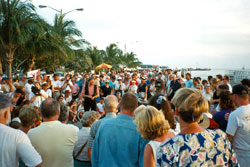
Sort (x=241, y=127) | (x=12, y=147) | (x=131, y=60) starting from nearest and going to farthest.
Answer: (x=12, y=147)
(x=241, y=127)
(x=131, y=60)

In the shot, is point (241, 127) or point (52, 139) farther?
point (241, 127)

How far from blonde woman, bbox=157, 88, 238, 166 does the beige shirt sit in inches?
56.0

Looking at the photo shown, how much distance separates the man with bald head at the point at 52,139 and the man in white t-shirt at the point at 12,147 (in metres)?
0.51

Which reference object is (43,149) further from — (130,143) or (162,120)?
(162,120)

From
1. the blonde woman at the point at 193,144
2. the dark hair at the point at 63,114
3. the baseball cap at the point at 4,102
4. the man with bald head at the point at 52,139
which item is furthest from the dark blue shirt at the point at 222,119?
the baseball cap at the point at 4,102

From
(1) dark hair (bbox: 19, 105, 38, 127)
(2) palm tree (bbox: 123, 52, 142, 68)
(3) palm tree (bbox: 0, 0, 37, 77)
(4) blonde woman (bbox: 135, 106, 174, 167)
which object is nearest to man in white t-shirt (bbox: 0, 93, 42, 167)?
(4) blonde woman (bbox: 135, 106, 174, 167)

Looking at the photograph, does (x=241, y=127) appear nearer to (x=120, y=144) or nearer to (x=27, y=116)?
(x=120, y=144)

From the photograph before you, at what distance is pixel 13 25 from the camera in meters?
17.4

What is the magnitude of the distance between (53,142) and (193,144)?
1721mm

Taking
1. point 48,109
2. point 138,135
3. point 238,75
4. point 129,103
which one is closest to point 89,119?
point 48,109

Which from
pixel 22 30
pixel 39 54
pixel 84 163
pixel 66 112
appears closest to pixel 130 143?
pixel 84 163

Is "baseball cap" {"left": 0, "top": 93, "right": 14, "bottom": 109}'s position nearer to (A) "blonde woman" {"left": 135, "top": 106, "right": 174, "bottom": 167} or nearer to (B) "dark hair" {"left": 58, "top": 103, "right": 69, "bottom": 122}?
(A) "blonde woman" {"left": 135, "top": 106, "right": 174, "bottom": 167}

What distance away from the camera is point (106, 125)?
8.87 feet

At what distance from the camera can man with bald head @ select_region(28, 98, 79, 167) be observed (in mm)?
2811
